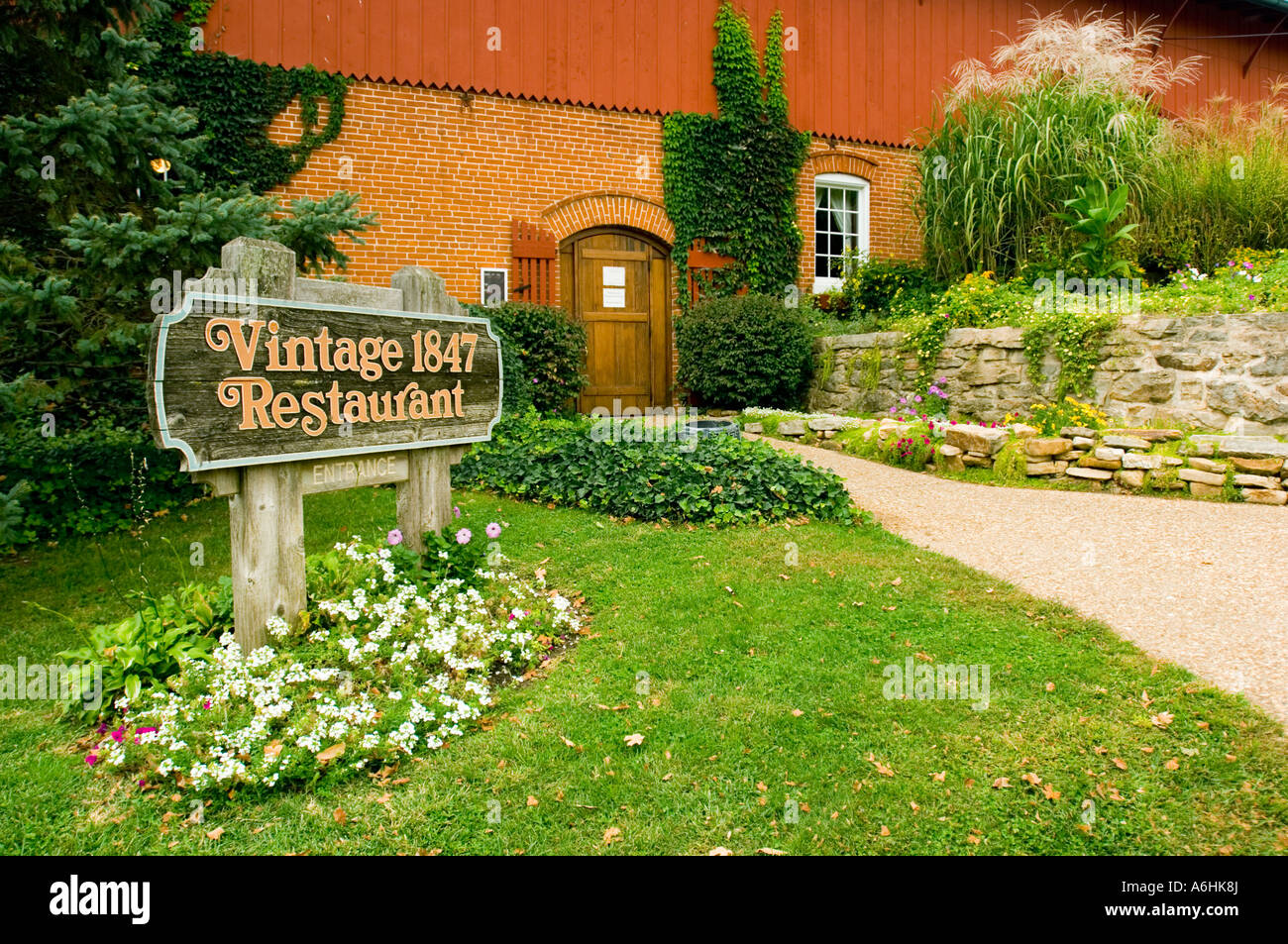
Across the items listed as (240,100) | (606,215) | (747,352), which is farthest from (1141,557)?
(240,100)

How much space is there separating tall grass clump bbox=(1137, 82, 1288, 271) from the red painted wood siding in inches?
172

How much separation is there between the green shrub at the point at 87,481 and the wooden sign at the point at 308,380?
8.69ft

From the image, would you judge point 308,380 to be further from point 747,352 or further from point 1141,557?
point 747,352

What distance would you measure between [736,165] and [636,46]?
2.04m

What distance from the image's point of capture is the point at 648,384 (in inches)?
452

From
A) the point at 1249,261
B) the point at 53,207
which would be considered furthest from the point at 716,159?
the point at 53,207

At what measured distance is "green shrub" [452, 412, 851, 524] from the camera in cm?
587

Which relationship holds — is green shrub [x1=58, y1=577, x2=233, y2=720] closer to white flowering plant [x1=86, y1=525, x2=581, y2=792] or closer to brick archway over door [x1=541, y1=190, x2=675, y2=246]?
white flowering plant [x1=86, y1=525, x2=581, y2=792]

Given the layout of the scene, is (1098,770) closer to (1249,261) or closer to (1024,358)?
(1024,358)

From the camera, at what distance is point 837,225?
1289cm
